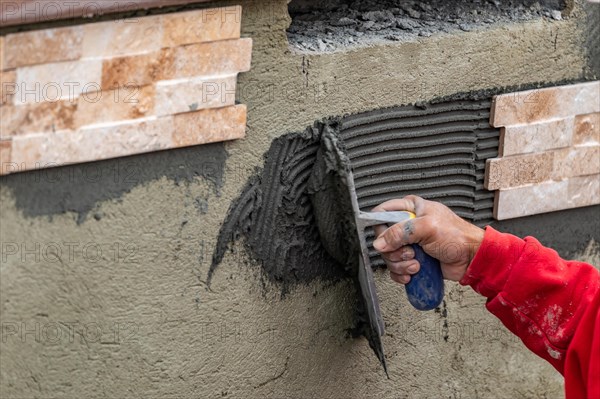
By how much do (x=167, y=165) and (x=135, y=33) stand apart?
340 millimetres

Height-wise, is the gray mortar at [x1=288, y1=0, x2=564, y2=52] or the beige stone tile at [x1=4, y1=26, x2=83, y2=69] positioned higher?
the beige stone tile at [x1=4, y1=26, x2=83, y2=69]

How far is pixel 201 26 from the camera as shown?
2.21 m

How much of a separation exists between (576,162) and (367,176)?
727 mm

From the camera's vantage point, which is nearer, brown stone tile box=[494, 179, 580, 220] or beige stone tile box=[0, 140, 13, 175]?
beige stone tile box=[0, 140, 13, 175]

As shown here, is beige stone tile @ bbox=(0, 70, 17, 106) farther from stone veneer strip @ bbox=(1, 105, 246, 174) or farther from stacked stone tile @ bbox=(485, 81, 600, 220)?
stacked stone tile @ bbox=(485, 81, 600, 220)

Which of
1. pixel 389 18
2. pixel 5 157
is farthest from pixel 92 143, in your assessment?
pixel 389 18

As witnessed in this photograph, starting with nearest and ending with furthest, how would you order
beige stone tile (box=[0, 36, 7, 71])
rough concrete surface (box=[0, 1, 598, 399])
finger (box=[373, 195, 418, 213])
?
beige stone tile (box=[0, 36, 7, 71]), rough concrete surface (box=[0, 1, 598, 399]), finger (box=[373, 195, 418, 213])

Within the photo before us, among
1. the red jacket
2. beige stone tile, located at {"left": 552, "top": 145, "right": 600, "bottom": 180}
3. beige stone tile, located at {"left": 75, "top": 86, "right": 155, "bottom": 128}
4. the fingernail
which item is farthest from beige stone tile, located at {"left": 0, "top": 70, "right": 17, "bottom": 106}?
beige stone tile, located at {"left": 552, "top": 145, "right": 600, "bottom": 180}

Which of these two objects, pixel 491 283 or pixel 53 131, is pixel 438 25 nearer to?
pixel 491 283

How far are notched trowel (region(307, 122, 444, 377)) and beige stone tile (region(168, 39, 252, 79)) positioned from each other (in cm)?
33

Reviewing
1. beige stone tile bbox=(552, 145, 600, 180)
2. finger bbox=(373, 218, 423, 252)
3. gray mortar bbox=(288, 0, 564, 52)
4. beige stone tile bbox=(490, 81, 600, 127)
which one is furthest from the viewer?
beige stone tile bbox=(552, 145, 600, 180)

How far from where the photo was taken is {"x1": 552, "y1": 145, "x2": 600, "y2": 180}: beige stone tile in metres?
2.87

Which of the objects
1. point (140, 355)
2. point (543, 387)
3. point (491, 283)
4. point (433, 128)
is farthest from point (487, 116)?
point (140, 355)

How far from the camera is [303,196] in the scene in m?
2.54
